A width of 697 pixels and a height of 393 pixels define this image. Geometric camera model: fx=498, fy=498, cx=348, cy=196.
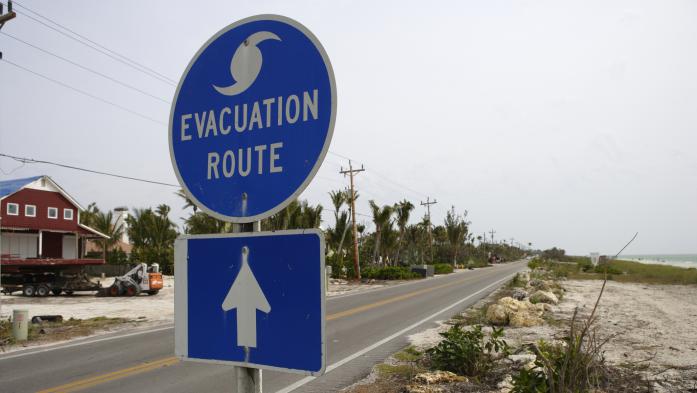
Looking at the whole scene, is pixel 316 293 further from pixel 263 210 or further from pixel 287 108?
pixel 287 108

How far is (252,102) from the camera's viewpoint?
1864 millimetres

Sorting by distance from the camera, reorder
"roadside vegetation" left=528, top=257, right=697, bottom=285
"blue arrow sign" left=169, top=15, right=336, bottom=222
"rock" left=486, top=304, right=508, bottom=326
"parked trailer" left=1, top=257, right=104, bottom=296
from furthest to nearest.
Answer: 1. "roadside vegetation" left=528, top=257, right=697, bottom=285
2. "parked trailer" left=1, top=257, right=104, bottom=296
3. "rock" left=486, top=304, right=508, bottom=326
4. "blue arrow sign" left=169, top=15, right=336, bottom=222

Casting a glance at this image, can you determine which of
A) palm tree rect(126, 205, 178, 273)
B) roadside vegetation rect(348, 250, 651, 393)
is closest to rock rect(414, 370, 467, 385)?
roadside vegetation rect(348, 250, 651, 393)

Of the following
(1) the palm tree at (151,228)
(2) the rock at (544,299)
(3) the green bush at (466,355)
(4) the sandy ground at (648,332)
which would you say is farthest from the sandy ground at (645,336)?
(1) the palm tree at (151,228)

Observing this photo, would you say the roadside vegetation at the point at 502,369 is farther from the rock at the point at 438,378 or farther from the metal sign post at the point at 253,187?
the metal sign post at the point at 253,187

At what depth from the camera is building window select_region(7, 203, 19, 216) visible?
30592 mm

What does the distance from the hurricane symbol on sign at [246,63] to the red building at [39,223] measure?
1246 inches

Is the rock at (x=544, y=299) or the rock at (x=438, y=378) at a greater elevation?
the rock at (x=438, y=378)

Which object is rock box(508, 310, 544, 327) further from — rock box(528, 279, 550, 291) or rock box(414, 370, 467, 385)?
rock box(528, 279, 550, 291)

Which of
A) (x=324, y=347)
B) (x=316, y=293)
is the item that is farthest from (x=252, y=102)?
(x=324, y=347)

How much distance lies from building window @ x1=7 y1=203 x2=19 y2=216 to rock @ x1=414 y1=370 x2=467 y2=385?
3187 centimetres

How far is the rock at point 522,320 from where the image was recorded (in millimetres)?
13352

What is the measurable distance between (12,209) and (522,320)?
3101 centimetres

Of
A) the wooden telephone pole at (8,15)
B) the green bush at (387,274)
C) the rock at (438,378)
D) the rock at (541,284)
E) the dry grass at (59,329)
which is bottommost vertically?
the green bush at (387,274)
